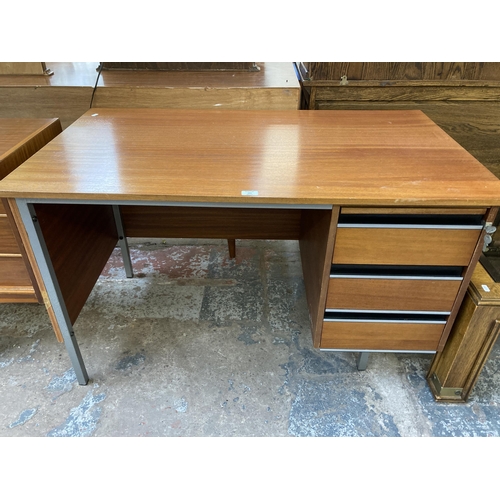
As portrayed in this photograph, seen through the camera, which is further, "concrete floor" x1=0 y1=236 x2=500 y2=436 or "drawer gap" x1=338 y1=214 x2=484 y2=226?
"concrete floor" x1=0 y1=236 x2=500 y2=436

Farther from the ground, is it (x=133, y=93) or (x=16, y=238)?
(x=133, y=93)

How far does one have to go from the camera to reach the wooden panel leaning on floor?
1162 millimetres

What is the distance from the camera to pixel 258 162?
119cm

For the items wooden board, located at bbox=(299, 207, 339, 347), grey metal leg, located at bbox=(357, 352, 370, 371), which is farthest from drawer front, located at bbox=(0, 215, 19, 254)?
grey metal leg, located at bbox=(357, 352, 370, 371)

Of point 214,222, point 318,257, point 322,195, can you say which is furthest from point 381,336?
point 214,222

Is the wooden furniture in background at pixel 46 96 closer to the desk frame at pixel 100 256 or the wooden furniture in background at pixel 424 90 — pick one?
the desk frame at pixel 100 256

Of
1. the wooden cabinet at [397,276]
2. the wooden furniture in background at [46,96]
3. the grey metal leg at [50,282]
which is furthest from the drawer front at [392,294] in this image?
the wooden furniture in background at [46,96]

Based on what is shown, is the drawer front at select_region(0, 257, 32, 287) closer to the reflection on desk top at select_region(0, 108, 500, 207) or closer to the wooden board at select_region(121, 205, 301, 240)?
the reflection on desk top at select_region(0, 108, 500, 207)

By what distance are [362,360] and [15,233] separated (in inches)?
51.7

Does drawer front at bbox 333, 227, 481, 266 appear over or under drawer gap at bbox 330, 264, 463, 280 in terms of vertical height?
over

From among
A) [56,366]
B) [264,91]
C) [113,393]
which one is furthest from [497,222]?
[56,366]

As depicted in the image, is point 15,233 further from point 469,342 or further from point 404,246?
point 469,342

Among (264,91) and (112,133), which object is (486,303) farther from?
(112,133)

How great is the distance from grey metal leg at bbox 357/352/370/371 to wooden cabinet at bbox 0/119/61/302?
121 cm
